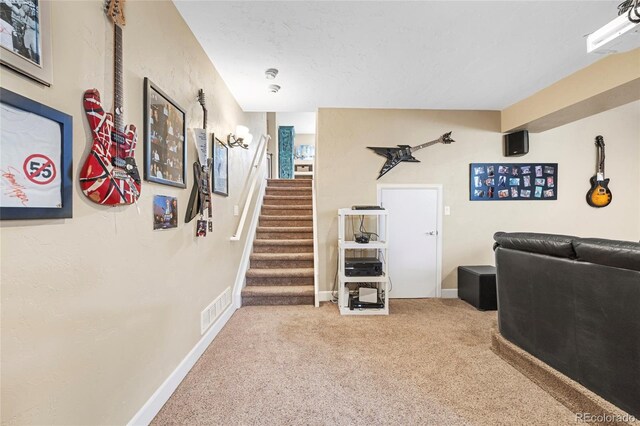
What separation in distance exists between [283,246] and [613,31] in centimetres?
354

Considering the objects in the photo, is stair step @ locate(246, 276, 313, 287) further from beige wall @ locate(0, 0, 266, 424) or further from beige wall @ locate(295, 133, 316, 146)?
beige wall @ locate(295, 133, 316, 146)

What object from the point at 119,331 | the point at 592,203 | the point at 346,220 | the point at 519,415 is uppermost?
the point at 592,203

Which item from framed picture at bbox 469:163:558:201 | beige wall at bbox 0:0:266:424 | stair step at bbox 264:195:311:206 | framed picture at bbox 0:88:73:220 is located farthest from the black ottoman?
framed picture at bbox 0:88:73:220

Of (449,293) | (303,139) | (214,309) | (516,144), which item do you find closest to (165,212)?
(214,309)

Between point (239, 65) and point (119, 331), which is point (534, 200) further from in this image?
point (119, 331)

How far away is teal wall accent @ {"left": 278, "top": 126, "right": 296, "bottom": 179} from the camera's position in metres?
7.31

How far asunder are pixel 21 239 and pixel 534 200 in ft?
15.4

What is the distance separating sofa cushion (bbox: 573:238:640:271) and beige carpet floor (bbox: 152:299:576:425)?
0.89m

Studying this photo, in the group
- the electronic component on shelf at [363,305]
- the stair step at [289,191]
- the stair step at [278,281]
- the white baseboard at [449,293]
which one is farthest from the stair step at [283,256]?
the white baseboard at [449,293]

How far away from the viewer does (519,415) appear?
1521mm

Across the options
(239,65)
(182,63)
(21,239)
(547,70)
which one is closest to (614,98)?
(547,70)

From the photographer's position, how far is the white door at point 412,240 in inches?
141

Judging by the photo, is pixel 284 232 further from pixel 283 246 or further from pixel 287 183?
pixel 287 183

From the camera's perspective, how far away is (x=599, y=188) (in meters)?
3.64
